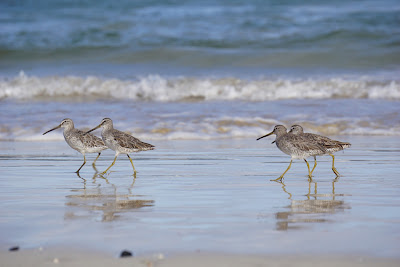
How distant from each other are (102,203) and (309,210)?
5.92 feet

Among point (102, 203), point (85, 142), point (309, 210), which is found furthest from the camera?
point (85, 142)

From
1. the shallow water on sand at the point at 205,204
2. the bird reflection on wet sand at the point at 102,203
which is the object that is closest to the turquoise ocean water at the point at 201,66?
the shallow water on sand at the point at 205,204

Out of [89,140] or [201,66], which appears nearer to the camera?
[89,140]

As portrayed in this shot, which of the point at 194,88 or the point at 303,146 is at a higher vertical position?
the point at 194,88

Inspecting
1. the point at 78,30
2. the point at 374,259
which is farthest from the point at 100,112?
the point at 78,30

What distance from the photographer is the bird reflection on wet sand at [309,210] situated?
16.0ft

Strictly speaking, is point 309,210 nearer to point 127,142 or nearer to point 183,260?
point 183,260

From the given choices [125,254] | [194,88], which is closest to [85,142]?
[125,254]

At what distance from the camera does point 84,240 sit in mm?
4316

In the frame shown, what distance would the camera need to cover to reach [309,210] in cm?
541

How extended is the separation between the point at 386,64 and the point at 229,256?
61.8 ft

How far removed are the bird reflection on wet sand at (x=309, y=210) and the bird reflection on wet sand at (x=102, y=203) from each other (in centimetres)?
123

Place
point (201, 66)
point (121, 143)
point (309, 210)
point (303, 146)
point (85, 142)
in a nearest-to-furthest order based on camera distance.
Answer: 1. point (309, 210)
2. point (303, 146)
3. point (121, 143)
4. point (85, 142)
5. point (201, 66)

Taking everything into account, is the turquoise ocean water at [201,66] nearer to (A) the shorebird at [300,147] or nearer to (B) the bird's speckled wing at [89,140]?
(B) the bird's speckled wing at [89,140]
